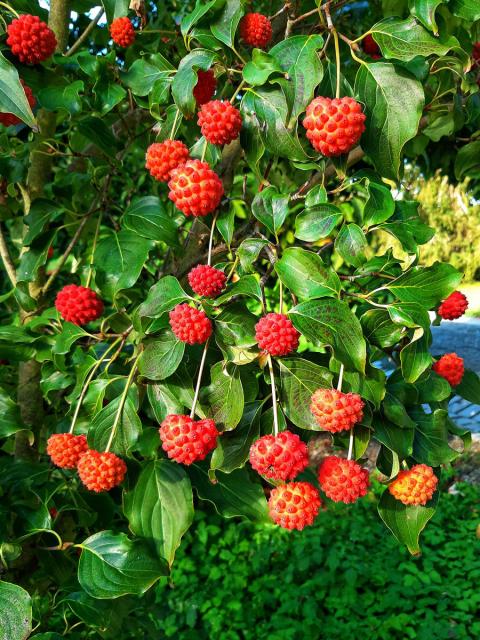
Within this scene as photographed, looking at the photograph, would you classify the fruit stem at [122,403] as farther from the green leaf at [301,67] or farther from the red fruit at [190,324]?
the green leaf at [301,67]

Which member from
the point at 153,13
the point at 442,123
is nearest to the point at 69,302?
the point at 442,123

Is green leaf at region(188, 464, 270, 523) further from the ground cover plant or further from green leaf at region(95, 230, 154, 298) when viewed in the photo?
green leaf at region(95, 230, 154, 298)

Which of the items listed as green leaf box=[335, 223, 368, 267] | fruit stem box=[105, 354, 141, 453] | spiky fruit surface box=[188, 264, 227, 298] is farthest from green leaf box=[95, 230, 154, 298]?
green leaf box=[335, 223, 368, 267]

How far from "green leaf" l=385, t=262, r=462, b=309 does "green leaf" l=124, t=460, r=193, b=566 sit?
454 mm

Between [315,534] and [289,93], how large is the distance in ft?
8.36

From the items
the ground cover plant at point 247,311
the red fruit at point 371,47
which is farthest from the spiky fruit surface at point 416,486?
the red fruit at point 371,47

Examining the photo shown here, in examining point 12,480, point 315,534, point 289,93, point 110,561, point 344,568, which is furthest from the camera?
point 315,534

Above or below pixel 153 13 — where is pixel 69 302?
below

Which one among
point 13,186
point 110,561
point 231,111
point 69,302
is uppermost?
point 231,111

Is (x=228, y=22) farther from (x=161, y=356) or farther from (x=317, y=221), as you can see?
(x=161, y=356)

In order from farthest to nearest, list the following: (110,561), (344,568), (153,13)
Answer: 1. (344,568)
2. (153,13)
3. (110,561)

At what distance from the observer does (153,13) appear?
2062mm

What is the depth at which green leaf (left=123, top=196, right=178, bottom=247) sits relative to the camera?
1054 millimetres

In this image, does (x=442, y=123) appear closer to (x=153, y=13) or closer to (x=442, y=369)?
(x=442, y=369)
